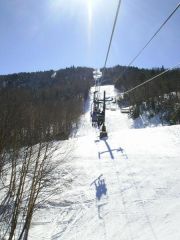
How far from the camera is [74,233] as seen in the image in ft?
33.1

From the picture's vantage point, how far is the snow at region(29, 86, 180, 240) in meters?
9.73

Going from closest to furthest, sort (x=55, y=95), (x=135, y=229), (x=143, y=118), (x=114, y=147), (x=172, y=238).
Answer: (x=172, y=238) < (x=135, y=229) < (x=114, y=147) < (x=143, y=118) < (x=55, y=95)

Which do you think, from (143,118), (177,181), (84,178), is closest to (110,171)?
(84,178)

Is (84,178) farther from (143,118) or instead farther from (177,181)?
(143,118)

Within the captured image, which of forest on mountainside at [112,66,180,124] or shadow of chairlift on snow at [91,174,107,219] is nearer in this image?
shadow of chairlift on snow at [91,174,107,219]

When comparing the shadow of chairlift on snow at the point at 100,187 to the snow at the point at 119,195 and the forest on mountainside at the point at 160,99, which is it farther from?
the forest on mountainside at the point at 160,99

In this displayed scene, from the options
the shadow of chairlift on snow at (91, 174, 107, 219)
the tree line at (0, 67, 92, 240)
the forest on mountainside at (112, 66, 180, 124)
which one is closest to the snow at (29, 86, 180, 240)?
the shadow of chairlift on snow at (91, 174, 107, 219)

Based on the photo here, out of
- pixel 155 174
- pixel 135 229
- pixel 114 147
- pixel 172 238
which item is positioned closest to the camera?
pixel 172 238

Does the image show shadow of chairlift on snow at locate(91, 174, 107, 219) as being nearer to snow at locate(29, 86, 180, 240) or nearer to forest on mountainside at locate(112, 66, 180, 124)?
snow at locate(29, 86, 180, 240)

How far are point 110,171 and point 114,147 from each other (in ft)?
15.0

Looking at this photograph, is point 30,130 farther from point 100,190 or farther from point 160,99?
point 160,99

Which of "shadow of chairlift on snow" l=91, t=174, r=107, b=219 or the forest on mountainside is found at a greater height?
the forest on mountainside

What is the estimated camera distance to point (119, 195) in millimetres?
12305

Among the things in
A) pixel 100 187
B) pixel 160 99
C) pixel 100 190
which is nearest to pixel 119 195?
pixel 100 190
